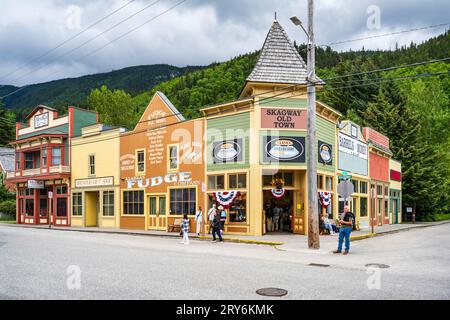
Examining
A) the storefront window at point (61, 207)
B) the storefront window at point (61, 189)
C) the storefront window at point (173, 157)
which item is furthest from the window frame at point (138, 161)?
the storefront window at point (61, 207)

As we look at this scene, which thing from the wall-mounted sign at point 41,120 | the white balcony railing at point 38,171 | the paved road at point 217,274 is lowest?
the paved road at point 217,274

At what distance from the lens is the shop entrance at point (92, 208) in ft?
113

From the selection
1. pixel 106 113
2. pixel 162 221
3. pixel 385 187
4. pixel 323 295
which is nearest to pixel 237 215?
pixel 162 221

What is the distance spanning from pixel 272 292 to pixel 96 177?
87.0 feet

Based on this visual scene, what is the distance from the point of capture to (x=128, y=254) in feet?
49.7

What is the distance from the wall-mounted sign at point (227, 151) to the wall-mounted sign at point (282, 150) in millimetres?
1525

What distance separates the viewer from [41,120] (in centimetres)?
3928

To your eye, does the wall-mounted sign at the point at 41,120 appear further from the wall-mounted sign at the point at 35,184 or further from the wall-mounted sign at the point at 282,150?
the wall-mounted sign at the point at 282,150

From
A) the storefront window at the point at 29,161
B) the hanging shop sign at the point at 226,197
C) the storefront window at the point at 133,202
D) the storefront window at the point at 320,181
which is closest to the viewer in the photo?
the hanging shop sign at the point at 226,197

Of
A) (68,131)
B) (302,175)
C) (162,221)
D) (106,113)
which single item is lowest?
(162,221)

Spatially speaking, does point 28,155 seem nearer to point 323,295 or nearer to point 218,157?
point 218,157

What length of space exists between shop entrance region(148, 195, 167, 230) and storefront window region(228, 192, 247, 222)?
5.49 m

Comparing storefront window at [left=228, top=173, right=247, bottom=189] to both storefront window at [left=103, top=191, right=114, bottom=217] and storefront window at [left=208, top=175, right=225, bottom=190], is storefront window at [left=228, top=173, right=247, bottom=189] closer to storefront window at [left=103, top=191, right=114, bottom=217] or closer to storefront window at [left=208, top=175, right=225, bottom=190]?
storefront window at [left=208, top=175, right=225, bottom=190]
